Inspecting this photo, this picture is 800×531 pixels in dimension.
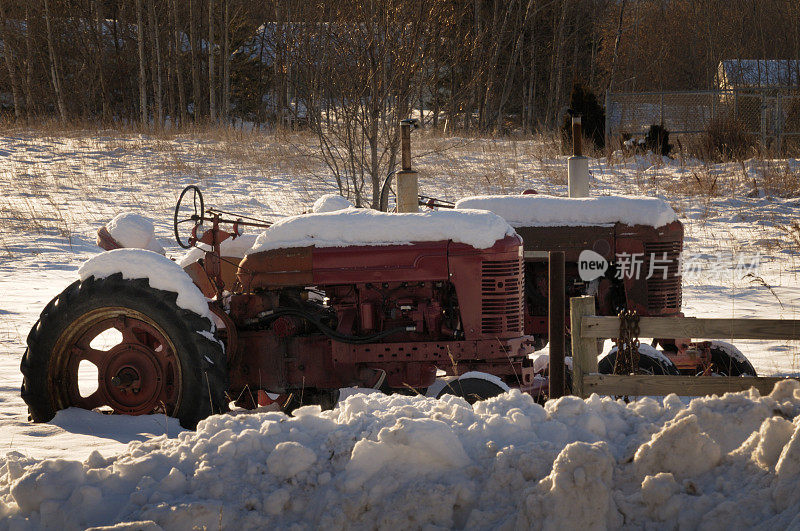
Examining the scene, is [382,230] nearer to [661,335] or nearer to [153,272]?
[153,272]

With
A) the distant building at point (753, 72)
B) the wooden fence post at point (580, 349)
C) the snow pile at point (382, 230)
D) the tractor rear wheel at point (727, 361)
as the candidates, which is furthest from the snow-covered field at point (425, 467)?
the distant building at point (753, 72)

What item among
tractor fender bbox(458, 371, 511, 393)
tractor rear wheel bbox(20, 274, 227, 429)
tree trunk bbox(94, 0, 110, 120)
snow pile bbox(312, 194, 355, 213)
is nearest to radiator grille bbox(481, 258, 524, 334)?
tractor fender bbox(458, 371, 511, 393)

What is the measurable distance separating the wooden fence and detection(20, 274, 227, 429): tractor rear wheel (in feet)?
6.57

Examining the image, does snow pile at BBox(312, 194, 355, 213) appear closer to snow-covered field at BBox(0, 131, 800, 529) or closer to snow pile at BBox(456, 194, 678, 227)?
snow pile at BBox(456, 194, 678, 227)

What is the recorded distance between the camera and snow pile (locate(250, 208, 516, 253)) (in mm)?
5125

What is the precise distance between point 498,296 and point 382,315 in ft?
2.32

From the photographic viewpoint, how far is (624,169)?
17.2 m

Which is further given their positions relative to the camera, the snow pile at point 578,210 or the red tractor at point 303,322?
the snow pile at point 578,210

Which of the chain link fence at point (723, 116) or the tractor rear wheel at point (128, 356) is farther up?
the chain link fence at point (723, 116)

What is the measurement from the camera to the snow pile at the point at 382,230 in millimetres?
5125

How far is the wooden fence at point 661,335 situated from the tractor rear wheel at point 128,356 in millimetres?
2003

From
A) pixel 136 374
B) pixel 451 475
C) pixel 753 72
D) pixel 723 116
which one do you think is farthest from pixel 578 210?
pixel 753 72

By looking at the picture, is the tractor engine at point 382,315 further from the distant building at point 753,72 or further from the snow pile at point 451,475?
the distant building at point 753,72

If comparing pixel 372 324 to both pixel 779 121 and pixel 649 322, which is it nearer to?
pixel 649 322
